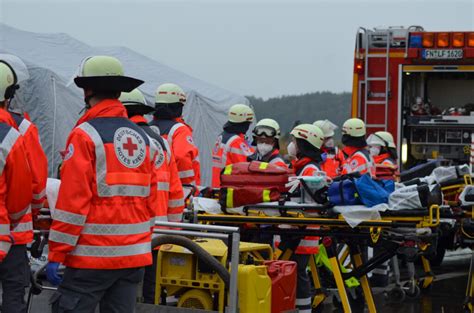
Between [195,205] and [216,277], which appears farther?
[195,205]

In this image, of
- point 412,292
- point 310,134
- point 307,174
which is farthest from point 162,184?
point 412,292

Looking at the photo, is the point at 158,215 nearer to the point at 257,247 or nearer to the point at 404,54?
the point at 257,247

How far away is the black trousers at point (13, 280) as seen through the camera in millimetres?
5789

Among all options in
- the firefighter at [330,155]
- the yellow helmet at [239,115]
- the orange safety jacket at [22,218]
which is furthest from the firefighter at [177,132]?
the firefighter at [330,155]

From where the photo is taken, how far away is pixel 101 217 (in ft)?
16.6

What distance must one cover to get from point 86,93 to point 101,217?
0.72 meters

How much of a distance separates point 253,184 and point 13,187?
2.94 metres

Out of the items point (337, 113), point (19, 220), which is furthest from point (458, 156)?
point (337, 113)

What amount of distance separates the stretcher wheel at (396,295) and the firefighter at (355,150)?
1.31 m

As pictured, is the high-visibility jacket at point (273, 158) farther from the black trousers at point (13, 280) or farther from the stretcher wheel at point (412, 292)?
the black trousers at point (13, 280)

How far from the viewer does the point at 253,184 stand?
826 centimetres

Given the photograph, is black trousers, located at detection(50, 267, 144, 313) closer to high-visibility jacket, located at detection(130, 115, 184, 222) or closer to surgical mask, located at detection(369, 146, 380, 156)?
high-visibility jacket, located at detection(130, 115, 184, 222)

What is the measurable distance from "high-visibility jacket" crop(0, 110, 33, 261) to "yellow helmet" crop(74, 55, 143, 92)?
0.60 metres

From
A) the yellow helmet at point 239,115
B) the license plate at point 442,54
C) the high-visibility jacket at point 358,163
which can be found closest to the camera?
the high-visibility jacket at point 358,163
